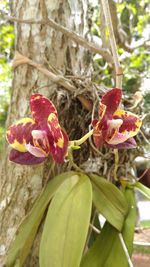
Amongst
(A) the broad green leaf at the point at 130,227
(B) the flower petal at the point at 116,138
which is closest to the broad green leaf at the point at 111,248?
(A) the broad green leaf at the point at 130,227

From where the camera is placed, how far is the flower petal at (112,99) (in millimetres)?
511

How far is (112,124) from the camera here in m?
0.51

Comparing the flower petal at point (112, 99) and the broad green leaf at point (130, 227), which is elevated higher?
the flower petal at point (112, 99)

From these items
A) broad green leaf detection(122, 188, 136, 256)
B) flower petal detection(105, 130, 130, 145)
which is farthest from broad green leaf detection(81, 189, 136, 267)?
flower petal detection(105, 130, 130, 145)

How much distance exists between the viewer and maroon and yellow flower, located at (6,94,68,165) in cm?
49

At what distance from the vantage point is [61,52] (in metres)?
0.69

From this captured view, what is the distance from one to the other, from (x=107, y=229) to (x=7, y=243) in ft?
0.61

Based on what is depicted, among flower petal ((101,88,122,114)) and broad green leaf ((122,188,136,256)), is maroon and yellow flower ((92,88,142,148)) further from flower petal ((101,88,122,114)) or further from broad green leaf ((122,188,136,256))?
broad green leaf ((122,188,136,256))

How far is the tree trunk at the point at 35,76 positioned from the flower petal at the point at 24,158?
126 mm

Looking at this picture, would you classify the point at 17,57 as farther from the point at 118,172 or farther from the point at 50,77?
the point at 118,172

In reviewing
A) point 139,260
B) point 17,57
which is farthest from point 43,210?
point 139,260

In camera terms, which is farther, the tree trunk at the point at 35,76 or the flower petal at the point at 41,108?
the tree trunk at the point at 35,76

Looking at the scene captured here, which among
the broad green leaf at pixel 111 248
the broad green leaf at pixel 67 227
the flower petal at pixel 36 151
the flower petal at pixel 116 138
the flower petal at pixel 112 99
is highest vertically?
the flower petal at pixel 112 99

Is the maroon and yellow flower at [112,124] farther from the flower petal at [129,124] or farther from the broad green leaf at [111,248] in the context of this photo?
the broad green leaf at [111,248]
